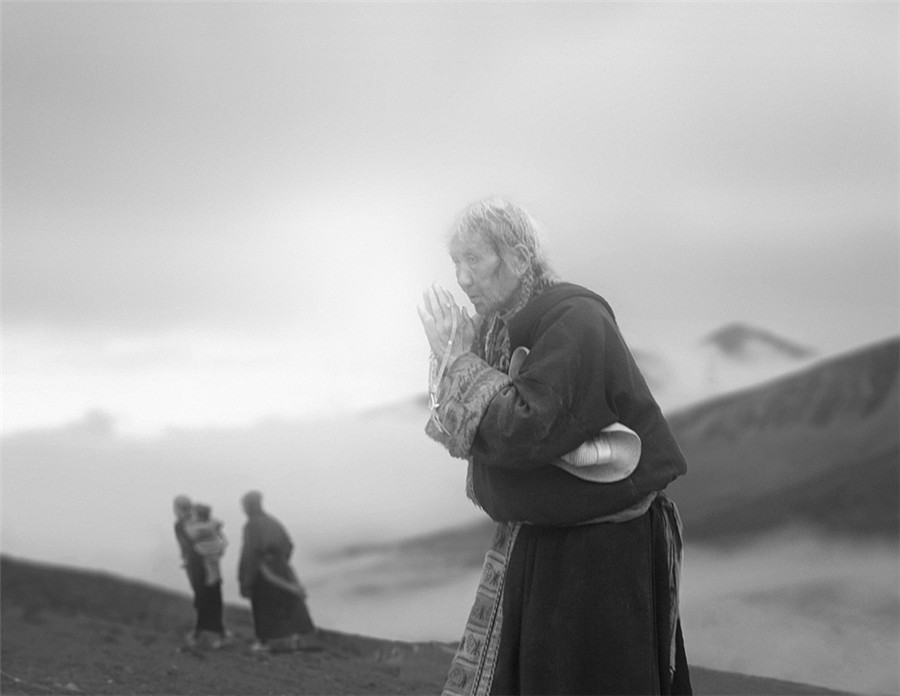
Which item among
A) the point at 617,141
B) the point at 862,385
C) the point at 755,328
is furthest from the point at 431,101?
the point at 862,385

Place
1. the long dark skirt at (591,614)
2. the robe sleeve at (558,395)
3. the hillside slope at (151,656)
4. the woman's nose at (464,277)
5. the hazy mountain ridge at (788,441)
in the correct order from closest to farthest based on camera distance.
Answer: the robe sleeve at (558,395) → the long dark skirt at (591,614) → the woman's nose at (464,277) → the hillside slope at (151,656) → the hazy mountain ridge at (788,441)

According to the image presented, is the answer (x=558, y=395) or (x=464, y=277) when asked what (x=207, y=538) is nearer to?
(x=464, y=277)

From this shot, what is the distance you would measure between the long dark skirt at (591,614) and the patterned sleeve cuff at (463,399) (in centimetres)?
31

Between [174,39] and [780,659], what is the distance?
3911 millimetres

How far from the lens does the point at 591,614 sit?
266cm

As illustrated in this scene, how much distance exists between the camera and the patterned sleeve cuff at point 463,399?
260cm

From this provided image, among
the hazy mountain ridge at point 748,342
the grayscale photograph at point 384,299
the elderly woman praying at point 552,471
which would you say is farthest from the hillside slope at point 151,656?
the elderly woman praying at point 552,471

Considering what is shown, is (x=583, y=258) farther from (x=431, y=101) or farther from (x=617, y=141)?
(x=431, y=101)

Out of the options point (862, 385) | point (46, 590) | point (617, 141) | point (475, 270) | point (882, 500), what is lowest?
point (46, 590)

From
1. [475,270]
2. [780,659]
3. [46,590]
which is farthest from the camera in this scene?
[46,590]

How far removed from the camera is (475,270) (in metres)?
2.77

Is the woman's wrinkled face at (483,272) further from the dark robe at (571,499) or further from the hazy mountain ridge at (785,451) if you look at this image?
the hazy mountain ridge at (785,451)

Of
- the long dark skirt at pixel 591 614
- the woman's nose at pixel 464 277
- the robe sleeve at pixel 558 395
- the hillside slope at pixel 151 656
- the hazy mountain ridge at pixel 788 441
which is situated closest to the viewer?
the robe sleeve at pixel 558 395

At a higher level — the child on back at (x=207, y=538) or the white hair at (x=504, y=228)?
the white hair at (x=504, y=228)
